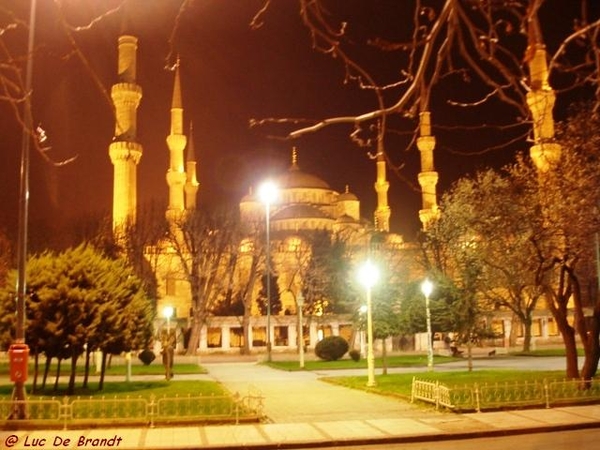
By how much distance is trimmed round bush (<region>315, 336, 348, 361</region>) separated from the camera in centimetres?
3709

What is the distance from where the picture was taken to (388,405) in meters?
16.7

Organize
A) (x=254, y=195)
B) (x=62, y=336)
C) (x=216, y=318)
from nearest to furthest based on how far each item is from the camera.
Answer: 1. (x=62, y=336)
2. (x=216, y=318)
3. (x=254, y=195)

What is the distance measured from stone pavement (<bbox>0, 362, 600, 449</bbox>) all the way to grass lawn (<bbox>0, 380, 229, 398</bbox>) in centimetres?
424

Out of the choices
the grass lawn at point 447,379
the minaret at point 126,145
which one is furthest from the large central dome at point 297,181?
the grass lawn at point 447,379

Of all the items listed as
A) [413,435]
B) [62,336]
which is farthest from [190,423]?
[62,336]

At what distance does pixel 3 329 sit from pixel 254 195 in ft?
A: 186

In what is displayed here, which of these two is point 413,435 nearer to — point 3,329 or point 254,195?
point 3,329

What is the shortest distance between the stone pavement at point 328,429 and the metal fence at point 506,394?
39cm

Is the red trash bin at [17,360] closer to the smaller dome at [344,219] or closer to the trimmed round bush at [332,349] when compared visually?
the trimmed round bush at [332,349]

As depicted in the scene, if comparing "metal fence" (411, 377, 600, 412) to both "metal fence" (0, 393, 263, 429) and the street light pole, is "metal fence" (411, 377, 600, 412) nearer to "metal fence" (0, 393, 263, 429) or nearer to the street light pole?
"metal fence" (0, 393, 263, 429)

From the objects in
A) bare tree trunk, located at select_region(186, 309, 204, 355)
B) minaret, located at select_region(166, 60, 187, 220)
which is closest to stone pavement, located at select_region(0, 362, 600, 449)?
bare tree trunk, located at select_region(186, 309, 204, 355)

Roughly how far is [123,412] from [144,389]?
21.5 feet

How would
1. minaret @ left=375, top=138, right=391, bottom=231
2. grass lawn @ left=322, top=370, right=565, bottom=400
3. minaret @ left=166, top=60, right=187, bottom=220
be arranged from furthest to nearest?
1. minaret @ left=375, top=138, right=391, bottom=231
2. minaret @ left=166, top=60, right=187, bottom=220
3. grass lawn @ left=322, top=370, right=565, bottom=400

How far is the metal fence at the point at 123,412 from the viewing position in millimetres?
13391
